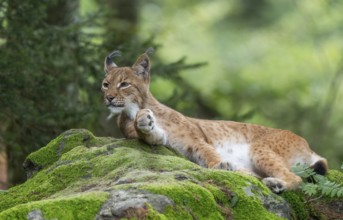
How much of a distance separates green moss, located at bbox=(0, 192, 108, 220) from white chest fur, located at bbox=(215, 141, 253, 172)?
229 cm

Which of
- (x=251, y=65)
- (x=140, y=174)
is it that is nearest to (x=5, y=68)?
(x=140, y=174)

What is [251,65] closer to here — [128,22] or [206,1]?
[206,1]

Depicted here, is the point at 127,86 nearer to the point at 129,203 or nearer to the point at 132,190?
the point at 132,190

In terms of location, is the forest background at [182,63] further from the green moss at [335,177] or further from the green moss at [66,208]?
the green moss at [66,208]

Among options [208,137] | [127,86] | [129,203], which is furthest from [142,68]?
Answer: [129,203]

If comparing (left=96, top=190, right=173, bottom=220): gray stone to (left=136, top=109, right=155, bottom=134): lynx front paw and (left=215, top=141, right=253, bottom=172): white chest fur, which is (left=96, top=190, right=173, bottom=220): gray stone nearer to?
(left=136, top=109, right=155, bottom=134): lynx front paw

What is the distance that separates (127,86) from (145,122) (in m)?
1.13

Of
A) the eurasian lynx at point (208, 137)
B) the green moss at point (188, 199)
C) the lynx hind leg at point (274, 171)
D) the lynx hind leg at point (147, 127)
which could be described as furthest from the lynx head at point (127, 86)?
the green moss at point (188, 199)

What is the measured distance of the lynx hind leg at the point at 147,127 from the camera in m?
Result: 6.00

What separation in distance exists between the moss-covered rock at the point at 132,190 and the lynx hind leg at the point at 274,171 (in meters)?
0.09

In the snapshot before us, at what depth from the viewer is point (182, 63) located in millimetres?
10133

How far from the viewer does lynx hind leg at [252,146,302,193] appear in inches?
233

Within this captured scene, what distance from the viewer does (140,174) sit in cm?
522

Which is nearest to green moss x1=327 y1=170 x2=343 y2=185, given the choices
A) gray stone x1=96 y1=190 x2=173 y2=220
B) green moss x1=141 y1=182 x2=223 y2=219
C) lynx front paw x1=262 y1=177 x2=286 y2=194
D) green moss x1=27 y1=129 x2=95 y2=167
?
lynx front paw x1=262 y1=177 x2=286 y2=194
